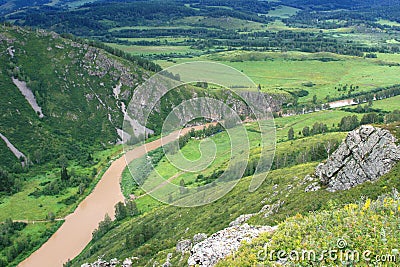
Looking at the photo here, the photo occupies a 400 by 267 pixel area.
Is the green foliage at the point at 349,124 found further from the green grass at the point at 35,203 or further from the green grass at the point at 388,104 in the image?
the green grass at the point at 35,203

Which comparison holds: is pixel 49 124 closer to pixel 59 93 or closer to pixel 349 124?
pixel 59 93

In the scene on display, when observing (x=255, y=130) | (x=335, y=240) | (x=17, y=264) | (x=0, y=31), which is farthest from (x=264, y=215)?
(x=0, y=31)

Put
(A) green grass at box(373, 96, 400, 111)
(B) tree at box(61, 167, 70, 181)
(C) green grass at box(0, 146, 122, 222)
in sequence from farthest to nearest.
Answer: (A) green grass at box(373, 96, 400, 111) → (B) tree at box(61, 167, 70, 181) → (C) green grass at box(0, 146, 122, 222)

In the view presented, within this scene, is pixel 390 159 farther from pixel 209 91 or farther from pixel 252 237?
pixel 209 91

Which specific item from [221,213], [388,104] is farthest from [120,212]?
[388,104]

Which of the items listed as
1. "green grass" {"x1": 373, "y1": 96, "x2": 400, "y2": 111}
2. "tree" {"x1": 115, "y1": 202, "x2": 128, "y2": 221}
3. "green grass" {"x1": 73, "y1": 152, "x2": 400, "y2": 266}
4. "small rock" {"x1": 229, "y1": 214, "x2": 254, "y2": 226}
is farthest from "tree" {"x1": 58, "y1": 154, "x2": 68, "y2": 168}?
"green grass" {"x1": 373, "y1": 96, "x2": 400, "y2": 111}

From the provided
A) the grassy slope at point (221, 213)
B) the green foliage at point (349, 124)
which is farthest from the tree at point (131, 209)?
the green foliage at point (349, 124)

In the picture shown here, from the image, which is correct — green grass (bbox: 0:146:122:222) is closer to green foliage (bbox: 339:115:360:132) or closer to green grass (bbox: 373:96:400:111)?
green foliage (bbox: 339:115:360:132)
